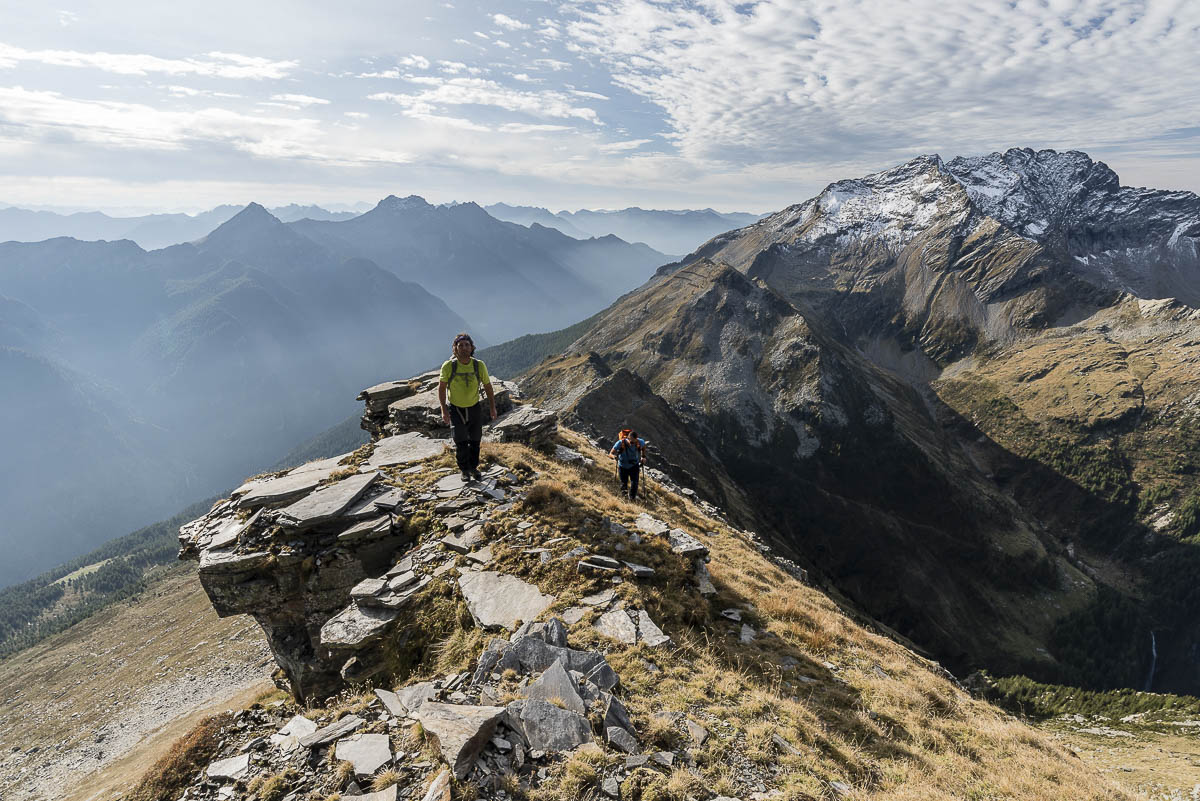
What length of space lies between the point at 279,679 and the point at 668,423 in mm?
121277

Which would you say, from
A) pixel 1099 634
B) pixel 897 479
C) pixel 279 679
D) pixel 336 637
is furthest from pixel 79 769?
pixel 1099 634

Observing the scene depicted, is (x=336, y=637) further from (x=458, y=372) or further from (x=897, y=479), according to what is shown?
(x=897, y=479)

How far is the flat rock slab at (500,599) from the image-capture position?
11266 mm

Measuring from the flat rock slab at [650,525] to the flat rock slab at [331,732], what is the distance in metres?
9.06

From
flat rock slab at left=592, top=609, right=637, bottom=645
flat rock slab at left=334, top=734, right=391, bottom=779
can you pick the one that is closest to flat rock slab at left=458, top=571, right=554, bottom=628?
flat rock slab at left=592, top=609, right=637, bottom=645

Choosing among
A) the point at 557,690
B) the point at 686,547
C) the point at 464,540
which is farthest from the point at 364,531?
the point at 686,547

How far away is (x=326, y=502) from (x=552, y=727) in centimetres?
1164

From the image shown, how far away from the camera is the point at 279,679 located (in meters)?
18.0

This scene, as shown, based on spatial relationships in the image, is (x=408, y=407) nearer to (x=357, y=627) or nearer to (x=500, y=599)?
(x=357, y=627)

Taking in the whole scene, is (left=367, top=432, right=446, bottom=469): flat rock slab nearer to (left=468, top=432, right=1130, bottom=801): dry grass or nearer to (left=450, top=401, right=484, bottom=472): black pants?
(left=450, top=401, right=484, bottom=472): black pants

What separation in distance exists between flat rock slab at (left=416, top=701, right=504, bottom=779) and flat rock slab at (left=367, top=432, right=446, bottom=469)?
501 inches

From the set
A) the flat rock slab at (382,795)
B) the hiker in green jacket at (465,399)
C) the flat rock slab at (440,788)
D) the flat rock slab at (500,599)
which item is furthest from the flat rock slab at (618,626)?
the hiker in green jacket at (465,399)

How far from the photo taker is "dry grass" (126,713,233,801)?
10602 mm

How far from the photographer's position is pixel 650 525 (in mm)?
16156
